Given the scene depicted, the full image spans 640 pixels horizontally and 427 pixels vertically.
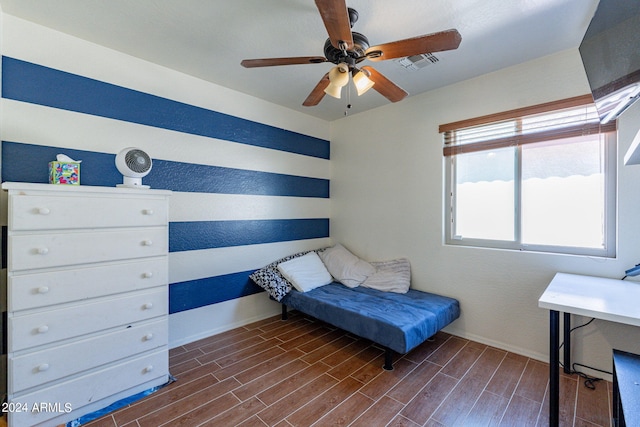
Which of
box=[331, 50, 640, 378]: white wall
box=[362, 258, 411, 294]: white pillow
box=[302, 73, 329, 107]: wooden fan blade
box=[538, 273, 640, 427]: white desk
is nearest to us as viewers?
box=[538, 273, 640, 427]: white desk

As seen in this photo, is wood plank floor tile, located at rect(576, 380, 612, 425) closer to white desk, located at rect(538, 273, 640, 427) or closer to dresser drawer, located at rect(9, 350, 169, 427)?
white desk, located at rect(538, 273, 640, 427)

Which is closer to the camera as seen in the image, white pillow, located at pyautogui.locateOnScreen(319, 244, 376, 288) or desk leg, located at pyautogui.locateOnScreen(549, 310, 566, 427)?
desk leg, located at pyautogui.locateOnScreen(549, 310, 566, 427)

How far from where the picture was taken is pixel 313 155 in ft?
12.2

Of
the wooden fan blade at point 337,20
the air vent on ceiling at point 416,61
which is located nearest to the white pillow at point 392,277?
the air vent on ceiling at point 416,61

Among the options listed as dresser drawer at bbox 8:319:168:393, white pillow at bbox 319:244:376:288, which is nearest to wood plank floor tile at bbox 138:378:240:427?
dresser drawer at bbox 8:319:168:393

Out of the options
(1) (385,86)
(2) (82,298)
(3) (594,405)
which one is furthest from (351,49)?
(3) (594,405)

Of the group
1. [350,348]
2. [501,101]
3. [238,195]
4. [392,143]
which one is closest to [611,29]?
[501,101]

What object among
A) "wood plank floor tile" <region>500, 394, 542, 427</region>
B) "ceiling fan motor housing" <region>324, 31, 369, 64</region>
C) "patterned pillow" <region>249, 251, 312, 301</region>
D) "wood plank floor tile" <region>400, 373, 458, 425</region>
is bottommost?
"wood plank floor tile" <region>400, 373, 458, 425</region>

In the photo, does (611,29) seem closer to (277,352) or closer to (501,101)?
(501,101)

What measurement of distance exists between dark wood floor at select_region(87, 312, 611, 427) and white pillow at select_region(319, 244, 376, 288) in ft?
2.41

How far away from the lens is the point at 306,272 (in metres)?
3.17

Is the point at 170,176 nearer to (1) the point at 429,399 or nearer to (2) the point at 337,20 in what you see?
(2) the point at 337,20

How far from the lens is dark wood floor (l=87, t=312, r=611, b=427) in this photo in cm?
167

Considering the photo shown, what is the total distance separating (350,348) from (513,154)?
7.52ft
